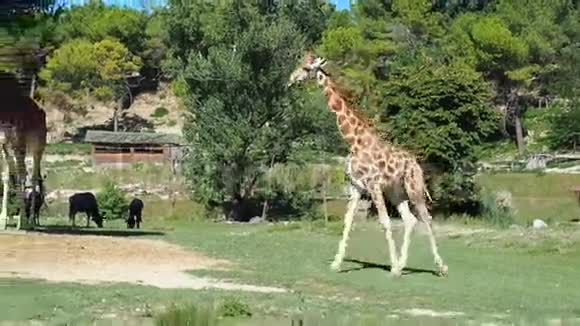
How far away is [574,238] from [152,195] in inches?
923

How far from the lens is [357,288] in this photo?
1266 cm

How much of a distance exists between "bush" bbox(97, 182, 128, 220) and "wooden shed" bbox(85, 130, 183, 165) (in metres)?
16.6

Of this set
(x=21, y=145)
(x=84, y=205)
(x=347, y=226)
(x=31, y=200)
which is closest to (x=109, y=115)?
(x=84, y=205)

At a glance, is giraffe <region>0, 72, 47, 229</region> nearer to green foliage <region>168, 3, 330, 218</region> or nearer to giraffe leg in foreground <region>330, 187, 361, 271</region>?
giraffe leg in foreground <region>330, 187, 361, 271</region>

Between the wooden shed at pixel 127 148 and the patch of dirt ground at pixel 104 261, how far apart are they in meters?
34.3

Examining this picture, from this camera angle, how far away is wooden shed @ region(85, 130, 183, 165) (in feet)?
173

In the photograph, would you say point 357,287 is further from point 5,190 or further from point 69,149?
point 69,149

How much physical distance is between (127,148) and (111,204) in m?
18.6

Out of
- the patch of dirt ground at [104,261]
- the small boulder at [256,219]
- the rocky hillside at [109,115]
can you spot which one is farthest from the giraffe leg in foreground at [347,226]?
the rocky hillside at [109,115]

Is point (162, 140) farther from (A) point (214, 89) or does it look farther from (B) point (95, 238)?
(B) point (95, 238)

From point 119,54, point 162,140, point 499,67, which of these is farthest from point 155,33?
point 499,67

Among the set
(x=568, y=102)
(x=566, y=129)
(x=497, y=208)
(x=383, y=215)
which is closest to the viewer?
(x=383, y=215)

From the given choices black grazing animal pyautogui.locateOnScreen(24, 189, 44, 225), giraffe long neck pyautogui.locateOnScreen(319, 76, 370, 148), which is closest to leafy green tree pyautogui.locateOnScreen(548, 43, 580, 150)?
black grazing animal pyautogui.locateOnScreen(24, 189, 44, 225)

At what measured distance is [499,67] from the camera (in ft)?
195
